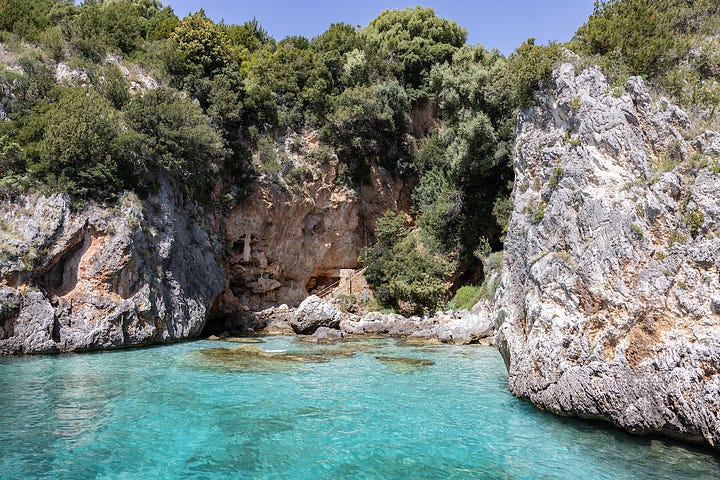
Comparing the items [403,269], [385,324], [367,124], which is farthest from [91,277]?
[367,124]

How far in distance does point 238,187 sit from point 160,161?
22.9 ft

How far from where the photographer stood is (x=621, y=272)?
8.88 m

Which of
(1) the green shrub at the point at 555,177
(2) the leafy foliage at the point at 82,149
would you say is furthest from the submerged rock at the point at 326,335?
(1) the green shrub at the point at 555,177

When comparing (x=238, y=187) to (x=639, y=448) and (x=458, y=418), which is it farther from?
(x=639, y=448)

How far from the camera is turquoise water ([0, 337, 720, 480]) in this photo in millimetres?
7145

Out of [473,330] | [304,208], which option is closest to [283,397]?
[473,330]

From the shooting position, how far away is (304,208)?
30.2m

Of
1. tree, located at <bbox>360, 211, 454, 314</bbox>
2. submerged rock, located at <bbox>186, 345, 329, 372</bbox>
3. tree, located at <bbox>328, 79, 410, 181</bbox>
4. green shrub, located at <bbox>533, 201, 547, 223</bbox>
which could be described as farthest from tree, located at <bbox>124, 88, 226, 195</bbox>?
green shrub, located at <bbox>533, 201, 547, 223</bbox>

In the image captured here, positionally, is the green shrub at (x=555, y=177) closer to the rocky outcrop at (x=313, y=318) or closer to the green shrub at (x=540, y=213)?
the green shrub at (x=540, y=213)

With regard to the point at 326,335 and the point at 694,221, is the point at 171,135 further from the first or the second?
the point at 694,221

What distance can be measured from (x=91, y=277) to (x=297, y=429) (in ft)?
43.4

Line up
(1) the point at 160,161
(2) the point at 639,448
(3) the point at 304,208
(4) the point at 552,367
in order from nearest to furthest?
(2) the point at 639,448
(4) the point at 552,367
(1) the point at 160,161
(3) the point at 304,208

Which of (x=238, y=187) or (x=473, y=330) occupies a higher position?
(x=238, y=187)

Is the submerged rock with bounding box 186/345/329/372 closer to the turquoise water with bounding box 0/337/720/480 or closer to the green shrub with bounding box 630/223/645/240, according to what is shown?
the turquoise water with bounding box 0/337/720/480
